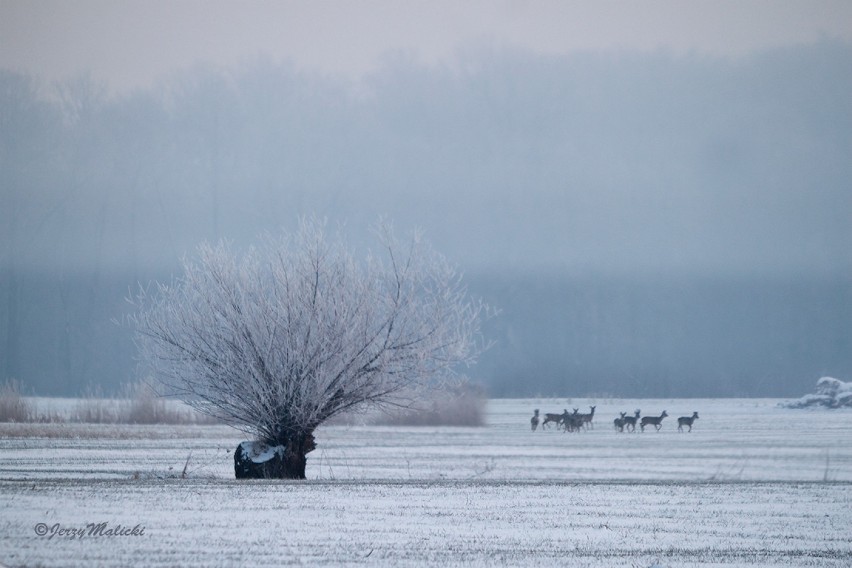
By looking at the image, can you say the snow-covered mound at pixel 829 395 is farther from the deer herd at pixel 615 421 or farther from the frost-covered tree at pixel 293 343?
the frost-covered tree at pixel 293 343

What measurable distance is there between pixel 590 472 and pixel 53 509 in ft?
66.8

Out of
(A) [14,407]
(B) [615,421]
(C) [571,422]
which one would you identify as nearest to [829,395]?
(B) [615,421]

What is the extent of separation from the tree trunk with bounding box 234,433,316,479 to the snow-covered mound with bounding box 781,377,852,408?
43757mm

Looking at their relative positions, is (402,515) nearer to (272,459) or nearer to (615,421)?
(272,459)

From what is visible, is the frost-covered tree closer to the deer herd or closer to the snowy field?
the snowy field

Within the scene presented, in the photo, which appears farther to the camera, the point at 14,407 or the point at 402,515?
the point at 14,407

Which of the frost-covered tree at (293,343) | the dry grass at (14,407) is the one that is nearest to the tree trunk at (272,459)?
the frost-covered tree at (293,343)

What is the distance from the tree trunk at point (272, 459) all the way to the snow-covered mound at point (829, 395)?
1723 inches

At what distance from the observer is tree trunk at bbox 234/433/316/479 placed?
81.1 feet

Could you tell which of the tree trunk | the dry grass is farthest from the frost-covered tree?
the dry grass

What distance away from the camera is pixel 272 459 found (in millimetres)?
24906

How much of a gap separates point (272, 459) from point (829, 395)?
159 ft

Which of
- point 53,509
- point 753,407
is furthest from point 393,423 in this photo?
point 53,509

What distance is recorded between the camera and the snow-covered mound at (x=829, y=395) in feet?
200
